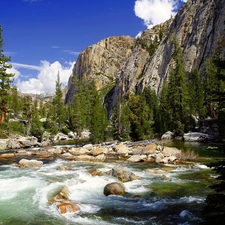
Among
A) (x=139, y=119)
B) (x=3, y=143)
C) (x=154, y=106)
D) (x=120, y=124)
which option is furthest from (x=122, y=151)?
(x=154, y=106)

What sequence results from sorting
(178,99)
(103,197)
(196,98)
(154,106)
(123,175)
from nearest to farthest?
(103,197), (123,175), (178,99), (196,98), (154,106)

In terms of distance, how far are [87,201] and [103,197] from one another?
128 centimetres

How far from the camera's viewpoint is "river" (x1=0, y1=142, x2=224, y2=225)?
13312 millimetres

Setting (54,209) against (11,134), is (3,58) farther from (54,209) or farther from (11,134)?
(54,209)

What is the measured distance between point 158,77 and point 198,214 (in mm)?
108265

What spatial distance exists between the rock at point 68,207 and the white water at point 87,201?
277 mm

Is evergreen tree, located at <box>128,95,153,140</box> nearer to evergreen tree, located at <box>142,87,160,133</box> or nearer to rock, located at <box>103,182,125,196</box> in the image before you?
evergreen tree, located at <box>142,87,160,133</box>

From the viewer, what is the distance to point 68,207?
14289 mm

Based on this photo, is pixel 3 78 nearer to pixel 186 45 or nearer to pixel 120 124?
pixel 120 124

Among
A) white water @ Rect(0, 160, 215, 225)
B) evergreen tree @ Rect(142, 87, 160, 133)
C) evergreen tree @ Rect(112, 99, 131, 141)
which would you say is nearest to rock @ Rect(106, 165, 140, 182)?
white water @ Rect(0, 160, 215, 225)

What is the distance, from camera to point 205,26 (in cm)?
9962

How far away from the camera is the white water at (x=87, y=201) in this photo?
1327cm

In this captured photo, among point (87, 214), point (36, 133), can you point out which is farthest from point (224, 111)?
point (36, 133)

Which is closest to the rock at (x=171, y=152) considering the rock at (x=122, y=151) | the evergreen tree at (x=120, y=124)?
the rock at (x=122, y=151)
